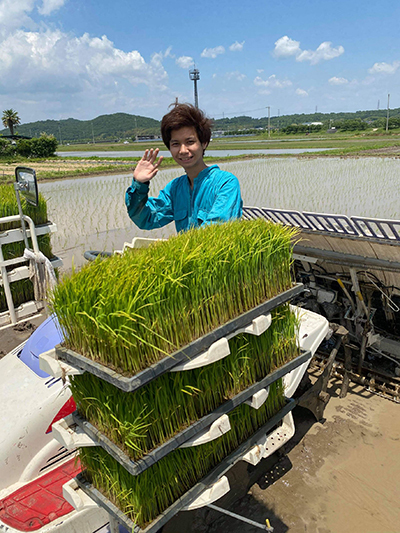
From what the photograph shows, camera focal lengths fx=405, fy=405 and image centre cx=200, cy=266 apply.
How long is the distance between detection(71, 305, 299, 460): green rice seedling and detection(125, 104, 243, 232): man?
0.62 m

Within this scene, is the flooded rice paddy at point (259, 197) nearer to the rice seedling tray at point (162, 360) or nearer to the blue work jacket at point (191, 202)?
the blue work jacket at point (191, 202)

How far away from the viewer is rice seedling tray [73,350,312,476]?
128 cm

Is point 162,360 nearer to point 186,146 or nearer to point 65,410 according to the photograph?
point 186,146

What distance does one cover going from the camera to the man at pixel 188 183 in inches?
79.6

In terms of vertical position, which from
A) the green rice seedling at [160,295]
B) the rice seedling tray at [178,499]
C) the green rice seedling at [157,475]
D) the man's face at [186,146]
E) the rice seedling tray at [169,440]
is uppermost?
the man's face at [186,146]

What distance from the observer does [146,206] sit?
238 centimetres

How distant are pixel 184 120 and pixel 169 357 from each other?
50.8 inches

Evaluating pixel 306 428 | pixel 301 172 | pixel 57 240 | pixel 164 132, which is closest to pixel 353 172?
pixel 301 172

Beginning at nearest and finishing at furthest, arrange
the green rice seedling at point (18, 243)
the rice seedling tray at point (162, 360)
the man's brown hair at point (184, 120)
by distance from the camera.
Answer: the rice seedling tray at point (162, 360), the man's brown hair at point (184, 120), the green rice seedling at point (18, 243)

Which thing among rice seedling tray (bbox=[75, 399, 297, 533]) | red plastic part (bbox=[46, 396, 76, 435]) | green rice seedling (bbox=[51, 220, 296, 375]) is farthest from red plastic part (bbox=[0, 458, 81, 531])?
green rice seedling (bbox=[51, 220, 296, 375])

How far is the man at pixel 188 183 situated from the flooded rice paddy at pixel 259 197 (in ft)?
17.9

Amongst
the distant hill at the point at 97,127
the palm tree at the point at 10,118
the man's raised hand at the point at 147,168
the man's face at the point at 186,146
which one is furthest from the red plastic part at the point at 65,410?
the distant hill at the point at 97,127

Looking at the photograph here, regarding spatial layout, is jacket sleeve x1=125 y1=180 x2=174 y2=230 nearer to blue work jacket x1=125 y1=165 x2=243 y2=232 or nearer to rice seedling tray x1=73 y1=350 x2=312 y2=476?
blue work jacket x1=125 y1=165 x2=243 y2=232

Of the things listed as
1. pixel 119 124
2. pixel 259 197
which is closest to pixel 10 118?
pixel 259 197
